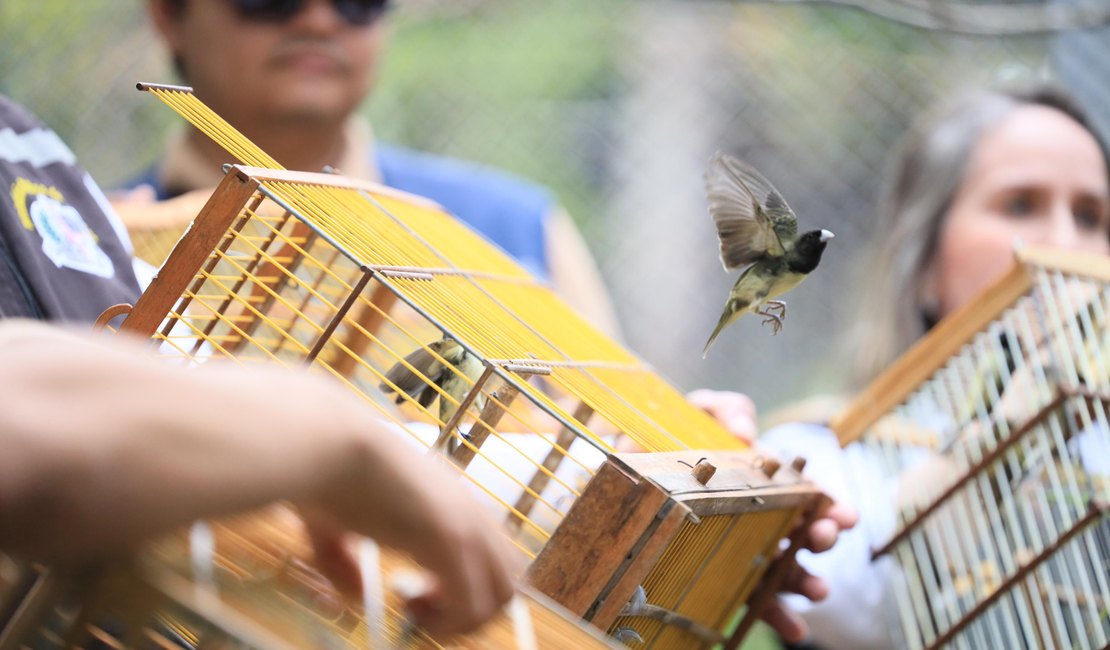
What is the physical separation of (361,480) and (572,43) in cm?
324

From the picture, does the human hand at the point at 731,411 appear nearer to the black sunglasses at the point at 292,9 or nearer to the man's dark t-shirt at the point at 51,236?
the man's dark t-shirt at the point at 51,236

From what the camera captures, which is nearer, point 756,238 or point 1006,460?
point 756,238

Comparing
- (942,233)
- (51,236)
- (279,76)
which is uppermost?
(942,233)

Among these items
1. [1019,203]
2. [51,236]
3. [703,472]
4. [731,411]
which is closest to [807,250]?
[703,472]

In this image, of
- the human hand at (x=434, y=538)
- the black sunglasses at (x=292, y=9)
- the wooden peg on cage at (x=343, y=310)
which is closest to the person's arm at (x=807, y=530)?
the wooden peg on cage at (x=343, y=310)

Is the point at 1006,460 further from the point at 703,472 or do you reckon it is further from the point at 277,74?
the point at 277,74

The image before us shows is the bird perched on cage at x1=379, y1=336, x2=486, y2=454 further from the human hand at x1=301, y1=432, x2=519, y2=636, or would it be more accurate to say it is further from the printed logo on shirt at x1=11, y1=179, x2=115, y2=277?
the human hand at x1=301, y1=432, x2=519, y2=636

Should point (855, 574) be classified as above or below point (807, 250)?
below

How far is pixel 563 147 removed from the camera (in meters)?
3.57

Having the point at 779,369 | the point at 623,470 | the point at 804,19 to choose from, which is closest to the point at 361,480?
the point at 623,470

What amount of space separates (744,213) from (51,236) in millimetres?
518

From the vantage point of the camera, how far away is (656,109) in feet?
11.6

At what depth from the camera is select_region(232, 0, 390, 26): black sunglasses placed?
71.9 inches

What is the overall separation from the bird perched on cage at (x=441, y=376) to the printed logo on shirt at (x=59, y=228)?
248 millimetres
